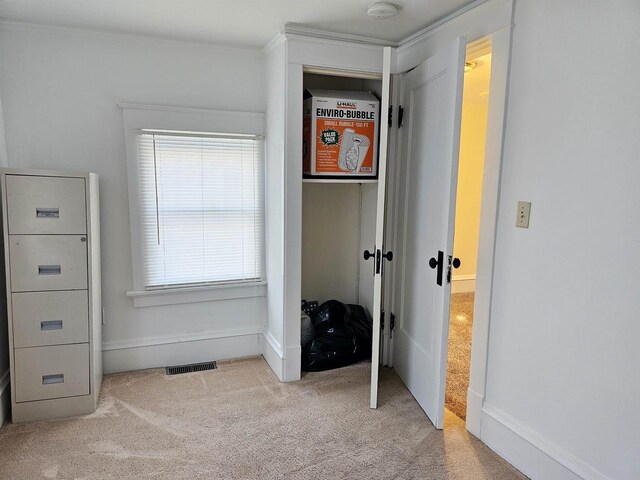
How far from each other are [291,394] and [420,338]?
2.83 feet

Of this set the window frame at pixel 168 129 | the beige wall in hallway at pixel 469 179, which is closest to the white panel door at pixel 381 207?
the window frame at pixel 168 129

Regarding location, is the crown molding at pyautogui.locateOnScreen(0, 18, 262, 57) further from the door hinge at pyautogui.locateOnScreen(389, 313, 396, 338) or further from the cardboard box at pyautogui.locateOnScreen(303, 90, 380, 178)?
the door hinge at pyautogui.locateOnScreen(389, 313, 396, 338)

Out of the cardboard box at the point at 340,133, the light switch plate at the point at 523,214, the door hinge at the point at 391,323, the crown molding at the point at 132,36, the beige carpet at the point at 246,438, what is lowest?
the beige carpet at the point at 246,438

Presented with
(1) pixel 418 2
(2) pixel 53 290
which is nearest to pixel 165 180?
(2) pixel 53 290

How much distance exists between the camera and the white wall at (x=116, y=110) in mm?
2521

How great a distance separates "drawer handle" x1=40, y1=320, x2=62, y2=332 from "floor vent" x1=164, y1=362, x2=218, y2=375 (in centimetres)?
82

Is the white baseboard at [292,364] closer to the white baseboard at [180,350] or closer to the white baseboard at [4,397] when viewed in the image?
the white baseboard at [180,350]

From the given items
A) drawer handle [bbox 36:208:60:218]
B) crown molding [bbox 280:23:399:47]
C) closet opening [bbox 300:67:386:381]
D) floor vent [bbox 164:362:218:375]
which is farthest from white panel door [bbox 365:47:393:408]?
drawer handle [bbox 36:208:60:218]

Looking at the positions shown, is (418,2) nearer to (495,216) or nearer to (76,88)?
(495,216)

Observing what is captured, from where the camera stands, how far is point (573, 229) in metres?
1.70

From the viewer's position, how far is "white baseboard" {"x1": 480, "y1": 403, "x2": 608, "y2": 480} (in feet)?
5.64

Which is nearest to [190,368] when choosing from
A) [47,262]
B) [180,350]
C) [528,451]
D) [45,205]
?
[180,350]

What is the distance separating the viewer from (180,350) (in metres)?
3.03

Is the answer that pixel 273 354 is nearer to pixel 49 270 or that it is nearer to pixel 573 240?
pixel 49 270
